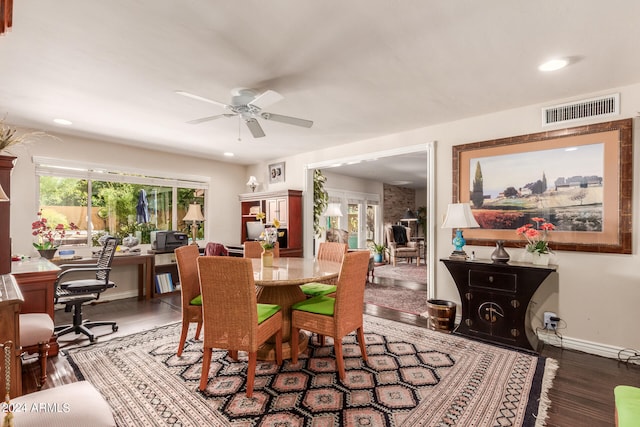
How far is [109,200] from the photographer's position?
205 inches

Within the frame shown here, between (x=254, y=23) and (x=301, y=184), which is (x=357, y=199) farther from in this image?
(x=254, y=23)

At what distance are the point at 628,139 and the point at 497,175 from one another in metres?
1.08

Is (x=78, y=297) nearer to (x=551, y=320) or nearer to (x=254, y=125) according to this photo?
(x=254, y=125)

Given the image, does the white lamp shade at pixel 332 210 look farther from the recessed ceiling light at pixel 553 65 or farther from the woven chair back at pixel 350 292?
the recessed ceiling light at pixel 553 65

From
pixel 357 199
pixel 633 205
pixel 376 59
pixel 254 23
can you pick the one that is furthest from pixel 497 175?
pixel 357 199

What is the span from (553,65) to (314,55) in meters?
1.83

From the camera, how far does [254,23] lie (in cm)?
197

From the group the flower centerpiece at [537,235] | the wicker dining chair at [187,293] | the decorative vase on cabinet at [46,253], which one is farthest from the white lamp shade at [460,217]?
the decorative vase on cabinet at [46,253]

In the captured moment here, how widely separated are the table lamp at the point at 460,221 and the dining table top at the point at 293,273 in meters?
1.34

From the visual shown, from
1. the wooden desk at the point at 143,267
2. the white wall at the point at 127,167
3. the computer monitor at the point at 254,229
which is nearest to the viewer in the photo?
the white wall at the point at 127,167

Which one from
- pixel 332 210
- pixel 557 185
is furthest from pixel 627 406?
pixel 332 210

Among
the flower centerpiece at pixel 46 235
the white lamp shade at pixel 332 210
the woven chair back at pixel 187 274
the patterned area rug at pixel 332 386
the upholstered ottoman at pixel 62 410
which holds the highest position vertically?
the white lamp shade at pixel 332 210

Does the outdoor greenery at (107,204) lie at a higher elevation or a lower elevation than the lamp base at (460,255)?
higher

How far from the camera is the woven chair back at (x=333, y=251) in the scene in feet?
12.1
